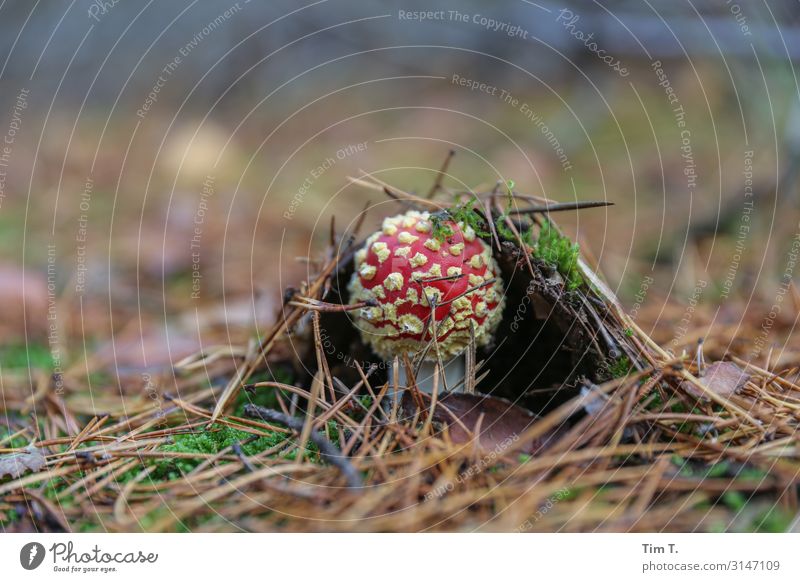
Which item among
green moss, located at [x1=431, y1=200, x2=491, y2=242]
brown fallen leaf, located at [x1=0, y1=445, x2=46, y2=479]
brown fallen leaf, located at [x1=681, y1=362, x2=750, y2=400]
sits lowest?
brown fallen leaf, located at [x1=0, y1=445, x2=46, y2=479]

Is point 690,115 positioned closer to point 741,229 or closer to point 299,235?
point 741,229

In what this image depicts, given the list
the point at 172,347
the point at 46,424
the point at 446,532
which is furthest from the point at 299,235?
the point at 446,532

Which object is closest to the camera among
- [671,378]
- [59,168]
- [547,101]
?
[671,378]

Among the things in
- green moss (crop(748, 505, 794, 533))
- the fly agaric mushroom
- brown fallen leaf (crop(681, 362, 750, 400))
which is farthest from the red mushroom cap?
green moss (crop(748, 505, 794, 533))

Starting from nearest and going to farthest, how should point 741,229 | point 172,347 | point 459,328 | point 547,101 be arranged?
point 459,328
point 172,347
point 741,229
point 547,101

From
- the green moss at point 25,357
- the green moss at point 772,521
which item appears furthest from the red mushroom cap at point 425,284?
the green moss at point 25,357

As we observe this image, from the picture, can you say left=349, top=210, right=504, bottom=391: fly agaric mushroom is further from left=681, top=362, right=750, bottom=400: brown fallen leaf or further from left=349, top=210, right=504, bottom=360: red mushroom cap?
left=681, top=362, right=750, bottom=400: brown fallen leaf
